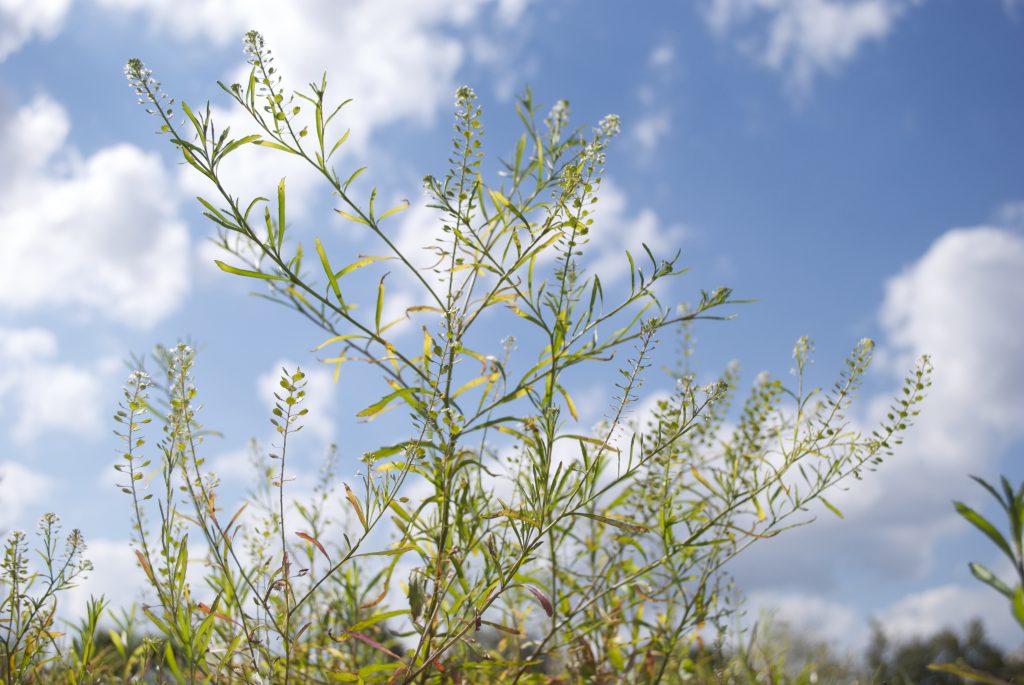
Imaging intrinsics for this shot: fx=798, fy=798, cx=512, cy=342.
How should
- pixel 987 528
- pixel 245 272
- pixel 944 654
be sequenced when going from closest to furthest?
pixel 987 528 < pixel 245 272 < pixel 944 654

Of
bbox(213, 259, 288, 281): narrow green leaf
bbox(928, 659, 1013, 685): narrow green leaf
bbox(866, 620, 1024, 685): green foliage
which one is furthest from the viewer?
bbox(866, 620, 1024, 685): green foliage

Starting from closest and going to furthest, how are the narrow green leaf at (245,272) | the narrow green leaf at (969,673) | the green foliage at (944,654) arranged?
the narrow green leaf at (969,673)
the narrow green leaf at (245,272)
the green foliage at (944,654)

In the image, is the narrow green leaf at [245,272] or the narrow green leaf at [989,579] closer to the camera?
the narrow green leaf at [989,579]

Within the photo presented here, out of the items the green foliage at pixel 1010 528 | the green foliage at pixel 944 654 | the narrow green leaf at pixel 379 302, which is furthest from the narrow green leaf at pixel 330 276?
the green foliage at pixel 944 654

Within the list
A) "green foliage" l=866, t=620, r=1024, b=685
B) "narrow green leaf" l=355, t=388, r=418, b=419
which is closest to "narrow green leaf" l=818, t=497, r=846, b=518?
"narrow green leaf" l=355, t=388, r=418, b=419

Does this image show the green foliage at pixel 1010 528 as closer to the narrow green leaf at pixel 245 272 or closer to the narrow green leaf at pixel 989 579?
the narrow green leaf at pixel 989 579

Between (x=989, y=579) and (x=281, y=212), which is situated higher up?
(x=281, y=212)

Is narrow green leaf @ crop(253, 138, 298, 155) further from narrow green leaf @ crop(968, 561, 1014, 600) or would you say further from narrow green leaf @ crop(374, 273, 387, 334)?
narrow green leaf @ crop(968, 561, 1014, 600)

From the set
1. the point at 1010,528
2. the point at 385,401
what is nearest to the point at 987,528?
the point at 1010,528

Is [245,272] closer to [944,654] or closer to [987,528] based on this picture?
[987,528]

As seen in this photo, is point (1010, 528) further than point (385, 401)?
No

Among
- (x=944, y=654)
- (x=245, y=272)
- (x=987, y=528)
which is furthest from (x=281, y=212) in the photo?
(x=944, y=654)

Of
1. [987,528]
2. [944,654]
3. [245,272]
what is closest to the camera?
[987,528]

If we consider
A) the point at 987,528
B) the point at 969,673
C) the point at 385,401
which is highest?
the point at 385,401
